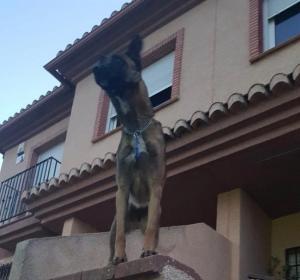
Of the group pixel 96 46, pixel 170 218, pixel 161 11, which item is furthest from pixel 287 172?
pixel 96 46

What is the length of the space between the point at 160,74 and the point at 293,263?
4295mm

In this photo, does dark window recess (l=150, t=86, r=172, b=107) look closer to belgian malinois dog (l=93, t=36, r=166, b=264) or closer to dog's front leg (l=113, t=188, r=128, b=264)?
belgian malinois dog (l=93, t=36, r=166, b=264)

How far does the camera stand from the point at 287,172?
694 cm

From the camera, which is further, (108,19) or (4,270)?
(4,270)

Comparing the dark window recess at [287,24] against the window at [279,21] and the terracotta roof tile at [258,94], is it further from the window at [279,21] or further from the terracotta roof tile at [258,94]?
the terracotta roof tile at [258,94]

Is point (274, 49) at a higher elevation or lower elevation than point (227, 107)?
higher

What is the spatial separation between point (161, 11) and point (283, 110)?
15.7 ft

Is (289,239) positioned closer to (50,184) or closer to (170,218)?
(170,218)

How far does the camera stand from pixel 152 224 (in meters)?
4.02

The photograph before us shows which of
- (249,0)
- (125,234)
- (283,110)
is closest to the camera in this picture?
(125,234)

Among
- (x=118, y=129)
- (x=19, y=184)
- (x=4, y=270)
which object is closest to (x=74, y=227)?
(x=118, y=129)

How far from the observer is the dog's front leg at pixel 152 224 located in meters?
3.93

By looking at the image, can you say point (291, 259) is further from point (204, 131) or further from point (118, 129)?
point (118, 129)

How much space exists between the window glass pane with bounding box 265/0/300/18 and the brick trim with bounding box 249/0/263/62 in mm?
158
